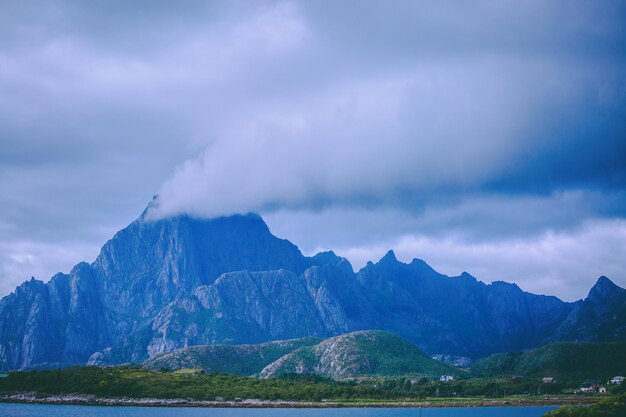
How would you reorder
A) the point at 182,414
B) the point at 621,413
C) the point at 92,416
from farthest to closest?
the point at 182,414 < the point at 92,416 < the point at 621,413

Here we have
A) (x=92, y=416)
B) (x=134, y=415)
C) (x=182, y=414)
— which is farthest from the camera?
(x=182, y=414)

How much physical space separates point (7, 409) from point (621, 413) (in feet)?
521

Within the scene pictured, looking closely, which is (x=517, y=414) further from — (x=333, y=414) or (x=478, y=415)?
(x=333, y=414)

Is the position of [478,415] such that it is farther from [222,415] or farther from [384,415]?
[222,415]

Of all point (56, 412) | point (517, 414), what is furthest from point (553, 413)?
point (56, 412)

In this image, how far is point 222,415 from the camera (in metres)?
193

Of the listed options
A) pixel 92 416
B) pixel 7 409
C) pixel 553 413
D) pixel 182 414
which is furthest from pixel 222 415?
pixel 553 413

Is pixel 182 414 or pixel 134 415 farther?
pixel 182 414

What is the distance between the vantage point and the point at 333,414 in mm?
199000

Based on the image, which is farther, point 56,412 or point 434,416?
point 434,416

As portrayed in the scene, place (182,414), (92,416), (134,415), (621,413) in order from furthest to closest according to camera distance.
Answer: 1. (182,414)
2. (134,415)
3. (92,416)
4. (621,413)

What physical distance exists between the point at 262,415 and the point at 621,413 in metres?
108

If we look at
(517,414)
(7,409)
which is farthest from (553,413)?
(7,409)

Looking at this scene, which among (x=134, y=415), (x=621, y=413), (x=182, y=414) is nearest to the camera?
(x=621, y=413)
